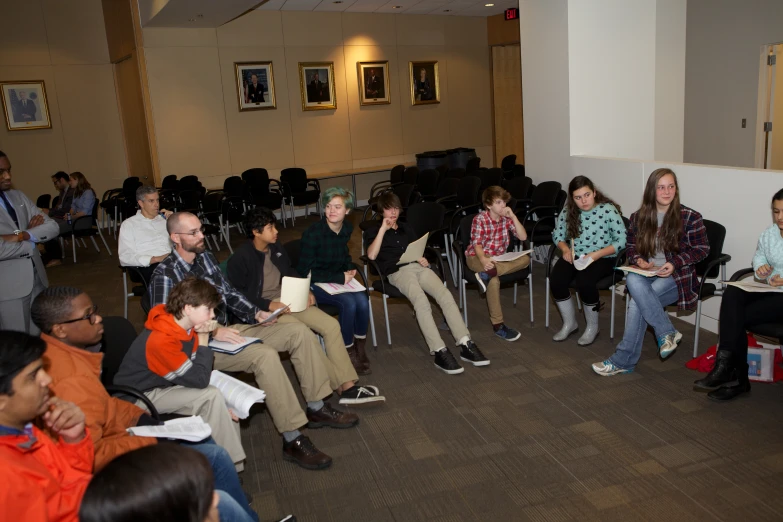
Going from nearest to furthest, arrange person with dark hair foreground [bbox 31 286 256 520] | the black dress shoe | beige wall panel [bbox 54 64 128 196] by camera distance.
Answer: person with dark hair foreground [bbox 31 286 256 520]
the black dress shoe
beige wall panel [bbox 54 64 128 196]

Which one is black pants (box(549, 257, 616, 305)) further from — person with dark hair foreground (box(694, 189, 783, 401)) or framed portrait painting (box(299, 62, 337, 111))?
framed portrait painting (box(299, 62, 337, 111))

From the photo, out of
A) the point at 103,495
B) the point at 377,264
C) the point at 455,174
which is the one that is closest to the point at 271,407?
the point at 377,264

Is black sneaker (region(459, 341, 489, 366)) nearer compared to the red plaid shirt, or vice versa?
black sneaker (region(459, 341, 489, 366))

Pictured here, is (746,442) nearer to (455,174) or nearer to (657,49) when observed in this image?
(657,49)

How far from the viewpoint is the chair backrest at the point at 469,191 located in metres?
7.16

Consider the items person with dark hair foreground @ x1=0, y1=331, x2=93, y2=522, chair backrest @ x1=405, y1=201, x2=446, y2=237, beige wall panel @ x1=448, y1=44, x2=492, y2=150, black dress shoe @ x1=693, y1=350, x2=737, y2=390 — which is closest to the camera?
person with dark hair foreground @ x1=0, y1=331, x2=93, y2=522

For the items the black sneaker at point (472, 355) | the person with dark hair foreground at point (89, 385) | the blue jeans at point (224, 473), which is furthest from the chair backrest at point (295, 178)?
the blue jeans at point (224, 473)

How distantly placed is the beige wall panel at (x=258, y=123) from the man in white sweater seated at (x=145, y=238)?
630cm

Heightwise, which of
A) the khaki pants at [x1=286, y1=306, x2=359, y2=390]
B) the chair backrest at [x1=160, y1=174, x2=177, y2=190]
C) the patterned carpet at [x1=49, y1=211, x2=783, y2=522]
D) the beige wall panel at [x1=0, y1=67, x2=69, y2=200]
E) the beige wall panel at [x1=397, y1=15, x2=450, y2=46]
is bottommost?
the patterned carpet at [x1=49, y1=211, x2=783, y2=522]

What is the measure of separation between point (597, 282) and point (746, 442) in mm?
1555

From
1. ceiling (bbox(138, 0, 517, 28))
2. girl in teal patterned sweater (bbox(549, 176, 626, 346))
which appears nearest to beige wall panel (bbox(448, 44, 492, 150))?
ceiling (bbox(138, 0, 517, 28))

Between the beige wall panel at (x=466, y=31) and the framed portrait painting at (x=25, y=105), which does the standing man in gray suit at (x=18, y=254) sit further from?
the beige wall panel at (x=466, y=31)

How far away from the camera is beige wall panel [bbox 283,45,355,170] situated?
1147 cm

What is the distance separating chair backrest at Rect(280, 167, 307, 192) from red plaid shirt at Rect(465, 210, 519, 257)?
20.5 ft
